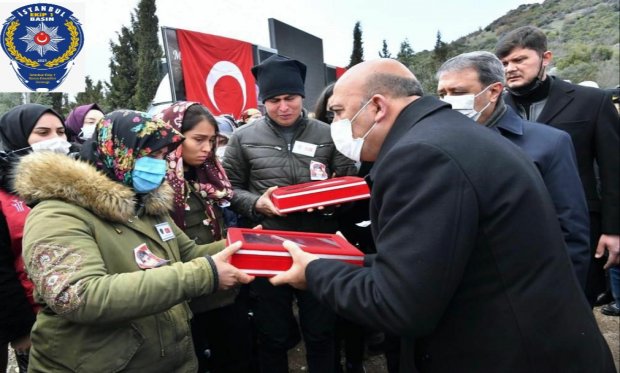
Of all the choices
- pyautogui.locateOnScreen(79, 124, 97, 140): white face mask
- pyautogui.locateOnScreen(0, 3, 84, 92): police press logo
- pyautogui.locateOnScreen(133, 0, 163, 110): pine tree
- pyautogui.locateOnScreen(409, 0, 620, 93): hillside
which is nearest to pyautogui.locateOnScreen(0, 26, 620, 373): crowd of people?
pyautogui.locateOnScreen(79, 124, 97, 140): white face mask

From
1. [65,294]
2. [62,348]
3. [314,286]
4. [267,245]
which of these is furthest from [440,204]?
[62,348]

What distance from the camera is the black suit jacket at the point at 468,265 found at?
4.10ft

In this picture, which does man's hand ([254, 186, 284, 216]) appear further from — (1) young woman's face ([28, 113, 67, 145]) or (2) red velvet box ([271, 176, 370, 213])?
(1) young woman's face ([28, 113, 67, 145])

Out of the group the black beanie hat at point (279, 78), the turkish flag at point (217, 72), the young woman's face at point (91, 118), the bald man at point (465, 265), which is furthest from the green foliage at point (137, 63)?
the bald man at point (465, 265)

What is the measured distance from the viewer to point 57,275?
1.60m

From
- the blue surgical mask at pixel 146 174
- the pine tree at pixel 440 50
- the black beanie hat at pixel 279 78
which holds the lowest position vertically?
the blue surgical mask at pixel 146 174

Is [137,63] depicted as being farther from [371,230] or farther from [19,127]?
[371,230]

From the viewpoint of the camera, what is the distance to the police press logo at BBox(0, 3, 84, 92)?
523cm

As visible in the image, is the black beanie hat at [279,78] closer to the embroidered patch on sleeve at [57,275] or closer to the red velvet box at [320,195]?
the red velvet box at [320,195]

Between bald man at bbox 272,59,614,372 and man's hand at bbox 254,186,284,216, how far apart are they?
4.44 feet

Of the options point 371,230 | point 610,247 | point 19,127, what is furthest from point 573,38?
point 19,127

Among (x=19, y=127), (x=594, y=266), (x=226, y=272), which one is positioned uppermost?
(x=19, y=127)

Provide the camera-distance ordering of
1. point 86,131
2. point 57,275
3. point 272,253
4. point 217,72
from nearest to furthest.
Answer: point 57,275 < point 272,253 < point 86,131 < point 217,72

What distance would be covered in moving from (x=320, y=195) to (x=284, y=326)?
3.36 feet
